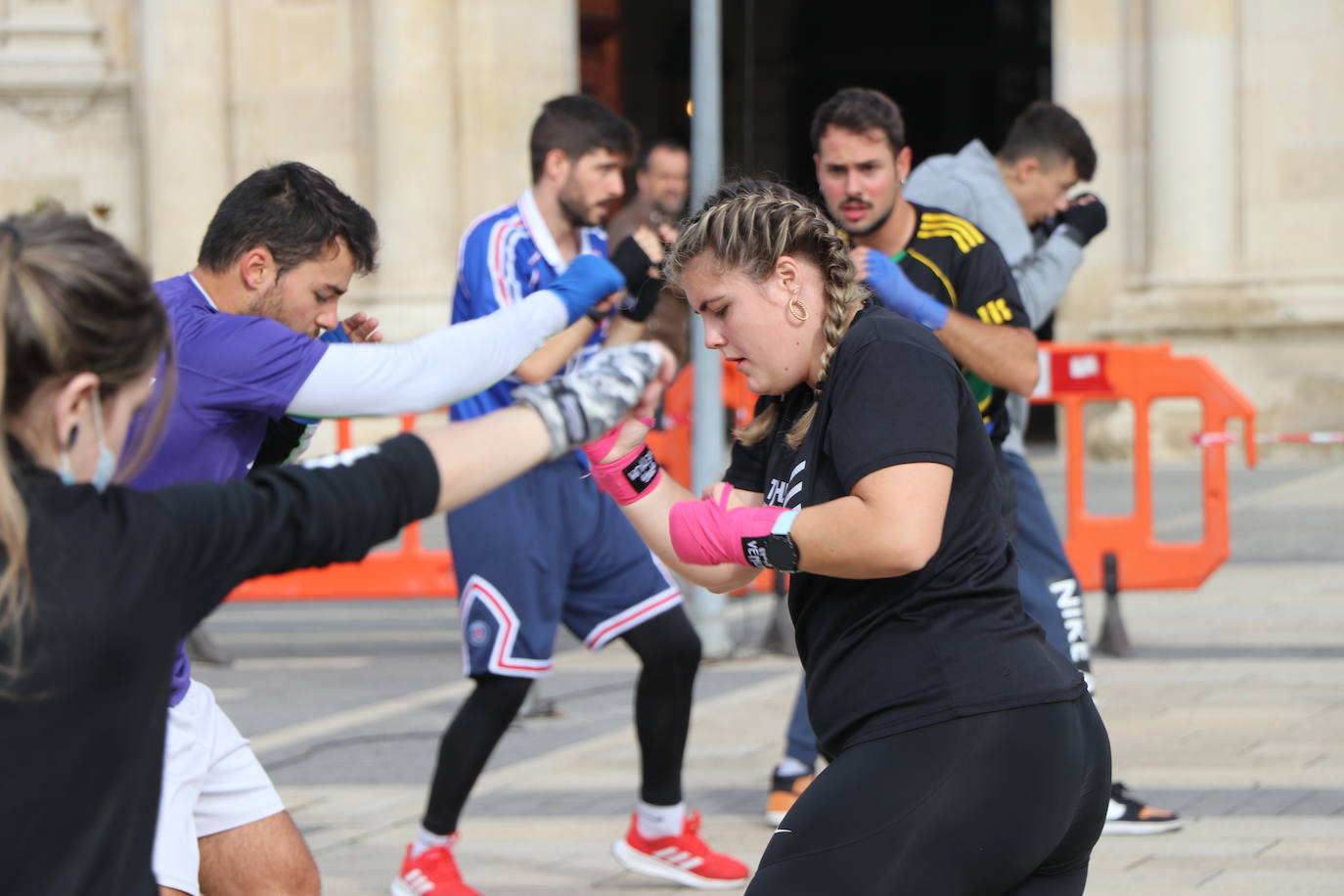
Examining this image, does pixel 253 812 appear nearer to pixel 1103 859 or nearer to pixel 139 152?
pixel 1103 859

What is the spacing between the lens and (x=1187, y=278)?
1580 centimetres

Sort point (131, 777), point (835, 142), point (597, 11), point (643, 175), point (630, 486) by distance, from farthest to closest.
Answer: point (597, 11) → point (643, 175) → point (835, 142) → point (630, 486) → point (131, 777)

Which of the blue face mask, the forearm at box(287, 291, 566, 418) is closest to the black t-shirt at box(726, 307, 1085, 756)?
the forearm at box(287, 291, 566, 418)

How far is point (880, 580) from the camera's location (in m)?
3.09

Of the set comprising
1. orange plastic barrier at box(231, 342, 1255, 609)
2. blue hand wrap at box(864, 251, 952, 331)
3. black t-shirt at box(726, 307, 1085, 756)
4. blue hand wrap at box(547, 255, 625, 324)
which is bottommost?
orange plastic barrier at box(231, 342, 1255, 609)

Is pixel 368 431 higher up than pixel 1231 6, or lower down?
lower down

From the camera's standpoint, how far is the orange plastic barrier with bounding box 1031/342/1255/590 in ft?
29.0

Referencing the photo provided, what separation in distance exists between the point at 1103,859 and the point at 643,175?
550cm

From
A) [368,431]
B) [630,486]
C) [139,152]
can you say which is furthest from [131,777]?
[139,152]

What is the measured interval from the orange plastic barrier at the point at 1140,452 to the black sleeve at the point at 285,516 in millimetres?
6739

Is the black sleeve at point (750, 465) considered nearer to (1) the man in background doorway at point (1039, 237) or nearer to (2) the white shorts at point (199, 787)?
(2) the white shorts at point (199, 787)

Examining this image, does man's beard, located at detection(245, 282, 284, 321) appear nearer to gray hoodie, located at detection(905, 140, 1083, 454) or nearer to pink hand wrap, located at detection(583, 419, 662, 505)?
pink hand wrap, located at detection(583, 419, 662, 505)

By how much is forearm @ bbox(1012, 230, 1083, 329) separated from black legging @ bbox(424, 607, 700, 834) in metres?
1.43

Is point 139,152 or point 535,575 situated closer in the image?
point 535,575
